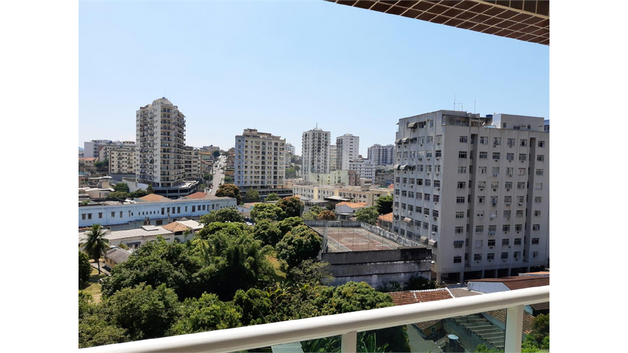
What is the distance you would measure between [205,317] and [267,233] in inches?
218

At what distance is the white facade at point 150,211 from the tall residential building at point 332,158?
29.8ft

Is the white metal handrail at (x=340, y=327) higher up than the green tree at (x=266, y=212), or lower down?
higher up

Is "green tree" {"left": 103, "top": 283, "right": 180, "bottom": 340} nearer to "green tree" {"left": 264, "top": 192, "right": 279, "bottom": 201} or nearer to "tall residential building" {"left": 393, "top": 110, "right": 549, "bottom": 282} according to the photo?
"green tree" {"left": 264, "top": 192, "right": 279, "bottom": 201}

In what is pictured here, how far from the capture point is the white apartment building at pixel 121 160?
46.5 ft

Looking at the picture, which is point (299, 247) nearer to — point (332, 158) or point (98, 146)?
point (98, 146)

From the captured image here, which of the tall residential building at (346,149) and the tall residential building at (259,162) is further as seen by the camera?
the tall residential building at (346,149)

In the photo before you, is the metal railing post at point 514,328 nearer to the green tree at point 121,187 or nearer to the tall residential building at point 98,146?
the green tree at point 121,187

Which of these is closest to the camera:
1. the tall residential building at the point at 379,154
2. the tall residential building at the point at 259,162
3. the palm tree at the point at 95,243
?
the palm tree at the point at 95,243

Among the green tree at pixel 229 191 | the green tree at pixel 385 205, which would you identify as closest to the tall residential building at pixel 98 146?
the green tree at pixel 229 191

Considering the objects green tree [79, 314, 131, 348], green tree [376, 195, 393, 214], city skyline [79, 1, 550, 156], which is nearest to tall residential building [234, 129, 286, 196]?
city skyline [79, 1, 550, 156]

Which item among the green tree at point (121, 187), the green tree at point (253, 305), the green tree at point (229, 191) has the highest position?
the green tree at point (121, 187)
